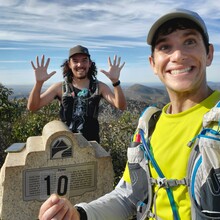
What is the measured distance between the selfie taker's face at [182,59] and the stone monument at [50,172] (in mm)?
2742

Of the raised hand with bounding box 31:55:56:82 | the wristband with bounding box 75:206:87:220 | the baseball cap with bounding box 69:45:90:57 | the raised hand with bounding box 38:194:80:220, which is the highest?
the baseball cap with bounding box 69:45:90:57

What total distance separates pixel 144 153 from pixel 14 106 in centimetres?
739

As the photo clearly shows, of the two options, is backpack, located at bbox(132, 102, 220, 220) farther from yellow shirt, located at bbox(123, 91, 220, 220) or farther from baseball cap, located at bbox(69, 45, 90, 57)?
baseball cap, located at bbox(69, 45, 90, 57)

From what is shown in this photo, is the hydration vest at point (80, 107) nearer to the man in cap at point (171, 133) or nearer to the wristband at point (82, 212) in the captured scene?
the man in cap at point (171, 133)

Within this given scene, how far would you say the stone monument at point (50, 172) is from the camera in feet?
14.1

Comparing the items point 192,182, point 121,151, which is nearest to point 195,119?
point 192,182

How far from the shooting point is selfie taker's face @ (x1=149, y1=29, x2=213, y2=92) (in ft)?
5.49

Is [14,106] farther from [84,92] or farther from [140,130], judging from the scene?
[140,130]

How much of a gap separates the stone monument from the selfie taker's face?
9.00ft

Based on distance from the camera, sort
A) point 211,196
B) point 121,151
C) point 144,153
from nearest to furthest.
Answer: point 211,196, point 144,153, point 121,151

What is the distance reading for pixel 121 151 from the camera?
21.7ft

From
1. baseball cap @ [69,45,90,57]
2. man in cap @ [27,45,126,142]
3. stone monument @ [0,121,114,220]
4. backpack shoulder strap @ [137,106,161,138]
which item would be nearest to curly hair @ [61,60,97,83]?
man in cap @ [27,45,126,142]

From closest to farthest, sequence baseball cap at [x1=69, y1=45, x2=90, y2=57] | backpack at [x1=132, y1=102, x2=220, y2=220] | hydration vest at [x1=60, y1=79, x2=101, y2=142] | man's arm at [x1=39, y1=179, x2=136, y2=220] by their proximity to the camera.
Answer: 1. backpack at [x1=132, y1=102, x2=220, y2=220]
2. man's arm at [x1=39, y1=179, x2=136, y2=220]
3. hydration vest at [x1=60, y1=79, x2=101, y2=142]
4. baseball cap at [x1=69, y1=45, x2=90, y2=57]

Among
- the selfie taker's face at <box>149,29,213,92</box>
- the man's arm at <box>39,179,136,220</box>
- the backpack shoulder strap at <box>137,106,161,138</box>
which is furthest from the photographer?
the backpack shoulder strap at <box>137,106,161,138</box>
